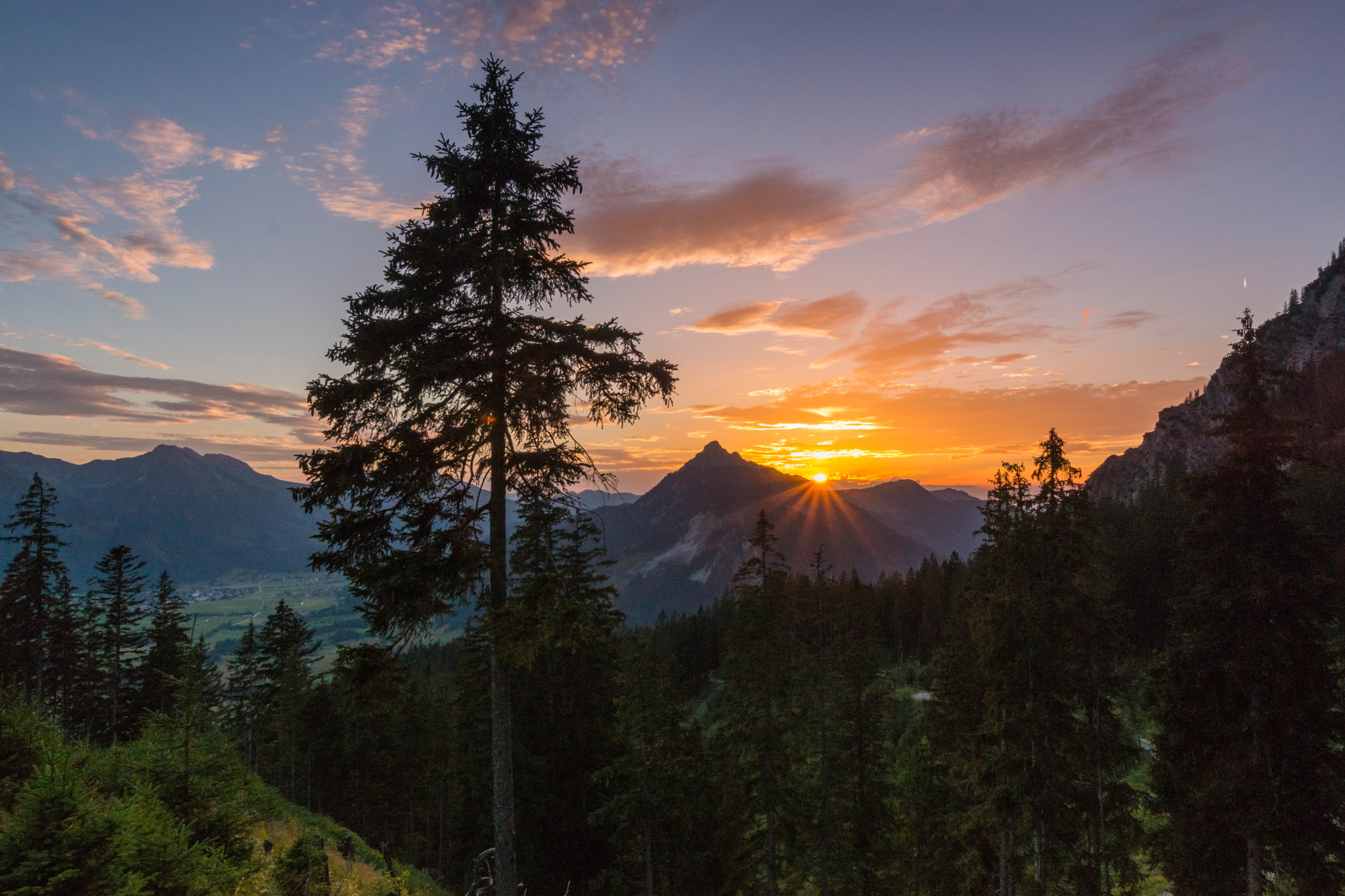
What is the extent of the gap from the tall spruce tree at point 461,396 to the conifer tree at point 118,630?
1519 inches

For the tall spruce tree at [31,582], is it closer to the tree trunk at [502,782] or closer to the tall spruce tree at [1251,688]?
the tree trunk at [502,782]

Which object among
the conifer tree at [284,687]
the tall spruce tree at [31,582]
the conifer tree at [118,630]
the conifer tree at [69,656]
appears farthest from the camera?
the conifer tree at [118,630]

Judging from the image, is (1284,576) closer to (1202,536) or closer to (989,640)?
(1202,536)

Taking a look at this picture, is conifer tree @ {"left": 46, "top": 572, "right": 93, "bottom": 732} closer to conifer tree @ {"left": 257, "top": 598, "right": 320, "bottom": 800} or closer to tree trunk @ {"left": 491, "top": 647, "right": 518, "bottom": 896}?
conifer tree @ {"left": 257, "top": 598, "right": 320, "bottom": 800}

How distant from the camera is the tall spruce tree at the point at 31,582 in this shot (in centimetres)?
3238

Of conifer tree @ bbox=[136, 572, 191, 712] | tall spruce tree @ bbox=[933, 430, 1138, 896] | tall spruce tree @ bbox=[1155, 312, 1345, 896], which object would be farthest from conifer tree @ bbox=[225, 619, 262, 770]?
tall spruce tree @ bbox=[1155, 312, 1345, 896]

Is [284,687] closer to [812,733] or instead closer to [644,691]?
[644,691]

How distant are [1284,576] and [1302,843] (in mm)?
5893

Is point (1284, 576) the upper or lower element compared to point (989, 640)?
upper

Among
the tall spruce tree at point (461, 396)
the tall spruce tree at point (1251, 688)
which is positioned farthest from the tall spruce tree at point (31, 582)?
the tall spruce tree at point (1251, 688)

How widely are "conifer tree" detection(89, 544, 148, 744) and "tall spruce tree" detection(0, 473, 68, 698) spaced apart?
9.10 feet

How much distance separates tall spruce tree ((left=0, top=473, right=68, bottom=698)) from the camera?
32.4 meters

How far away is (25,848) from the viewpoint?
254 inches

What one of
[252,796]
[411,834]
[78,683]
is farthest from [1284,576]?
[78,683]
